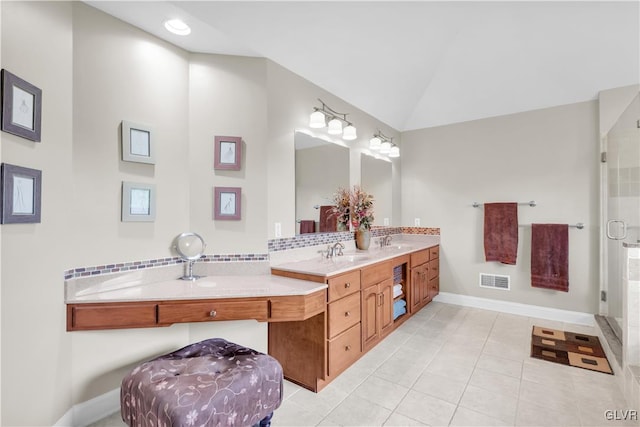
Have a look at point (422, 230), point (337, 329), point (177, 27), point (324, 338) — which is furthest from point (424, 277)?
point (177, 27)

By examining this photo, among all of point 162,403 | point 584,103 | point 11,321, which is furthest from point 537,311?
point 11,321

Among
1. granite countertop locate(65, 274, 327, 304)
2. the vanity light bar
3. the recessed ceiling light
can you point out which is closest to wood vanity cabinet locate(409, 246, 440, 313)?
the vanity light bar

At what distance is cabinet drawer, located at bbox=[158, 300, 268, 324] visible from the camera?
1710 mm

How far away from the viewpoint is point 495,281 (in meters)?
3.75

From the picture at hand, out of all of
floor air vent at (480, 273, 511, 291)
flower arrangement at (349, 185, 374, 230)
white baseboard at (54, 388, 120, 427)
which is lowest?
white baseboard at (54, 388, 120, 427)

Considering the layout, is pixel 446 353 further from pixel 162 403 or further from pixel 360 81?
pixel 360 81

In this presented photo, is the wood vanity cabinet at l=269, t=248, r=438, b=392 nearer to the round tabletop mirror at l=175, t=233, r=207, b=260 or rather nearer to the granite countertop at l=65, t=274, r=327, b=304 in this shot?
the granite countertop at l=65, t=274, r=327, b=304

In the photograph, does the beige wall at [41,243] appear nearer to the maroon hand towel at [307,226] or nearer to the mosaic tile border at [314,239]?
the mosaic tile border at [314,239]

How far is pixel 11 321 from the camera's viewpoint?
4.47 feet

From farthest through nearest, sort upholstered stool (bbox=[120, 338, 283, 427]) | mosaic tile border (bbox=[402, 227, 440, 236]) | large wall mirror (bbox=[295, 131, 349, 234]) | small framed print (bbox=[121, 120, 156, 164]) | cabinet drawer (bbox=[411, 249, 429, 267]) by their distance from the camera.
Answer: mosaic tile border (bbox=[402, 227, 440, 236])
cabinet drawer (bbox=[411, 249, 429, 267])
large wall mirror (bbox=[295, 131, 349, 234])
small framed print (bbox=[121, 120, 156, 164])
upholstered stool (bbox=[120, 338, 283, 427])

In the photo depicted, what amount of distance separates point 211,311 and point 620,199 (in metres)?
3.59

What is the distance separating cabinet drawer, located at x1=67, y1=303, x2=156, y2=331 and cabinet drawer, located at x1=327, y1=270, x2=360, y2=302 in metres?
1.19

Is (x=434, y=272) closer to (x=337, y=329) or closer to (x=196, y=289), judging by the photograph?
(x=337, y=329)

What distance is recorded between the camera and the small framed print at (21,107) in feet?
4.33
